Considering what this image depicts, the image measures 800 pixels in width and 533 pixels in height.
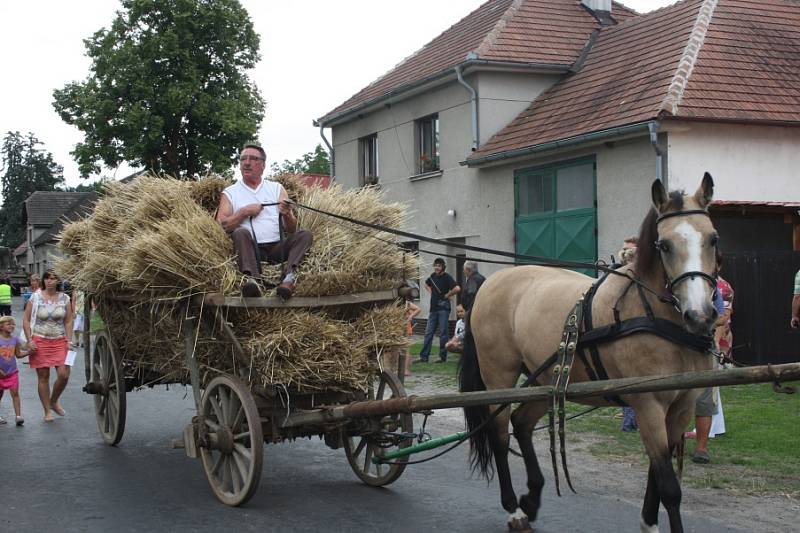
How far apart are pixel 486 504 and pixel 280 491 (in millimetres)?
1510

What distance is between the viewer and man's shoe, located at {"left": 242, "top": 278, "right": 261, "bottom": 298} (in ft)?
19.4

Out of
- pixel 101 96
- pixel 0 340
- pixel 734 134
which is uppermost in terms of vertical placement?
pixel 101 96

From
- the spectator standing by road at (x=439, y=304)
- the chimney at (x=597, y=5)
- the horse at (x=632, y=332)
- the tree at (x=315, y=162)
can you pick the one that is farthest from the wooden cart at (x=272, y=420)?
the tree at (x=315, y=162)

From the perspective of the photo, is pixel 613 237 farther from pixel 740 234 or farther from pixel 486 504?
pixel 486 504

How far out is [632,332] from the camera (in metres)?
4.72

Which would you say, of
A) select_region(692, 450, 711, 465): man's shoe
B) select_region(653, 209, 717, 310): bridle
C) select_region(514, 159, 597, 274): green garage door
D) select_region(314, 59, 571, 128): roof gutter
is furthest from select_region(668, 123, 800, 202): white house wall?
select_region(653, 209, 717, 310): bridle

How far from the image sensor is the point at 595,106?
54.8 ft

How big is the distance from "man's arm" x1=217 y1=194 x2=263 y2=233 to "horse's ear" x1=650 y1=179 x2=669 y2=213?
10.0ft

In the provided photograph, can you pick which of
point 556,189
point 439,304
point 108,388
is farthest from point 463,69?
point 108,388

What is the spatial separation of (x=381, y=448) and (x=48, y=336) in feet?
17.4


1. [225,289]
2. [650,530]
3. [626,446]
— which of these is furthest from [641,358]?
[626,446]

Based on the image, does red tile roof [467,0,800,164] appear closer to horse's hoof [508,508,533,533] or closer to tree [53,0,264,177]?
horse's hoof [508,508,533,533]

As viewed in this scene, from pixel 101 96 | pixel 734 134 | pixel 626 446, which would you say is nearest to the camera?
pixel 626 446

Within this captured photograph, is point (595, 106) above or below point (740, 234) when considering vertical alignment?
above
